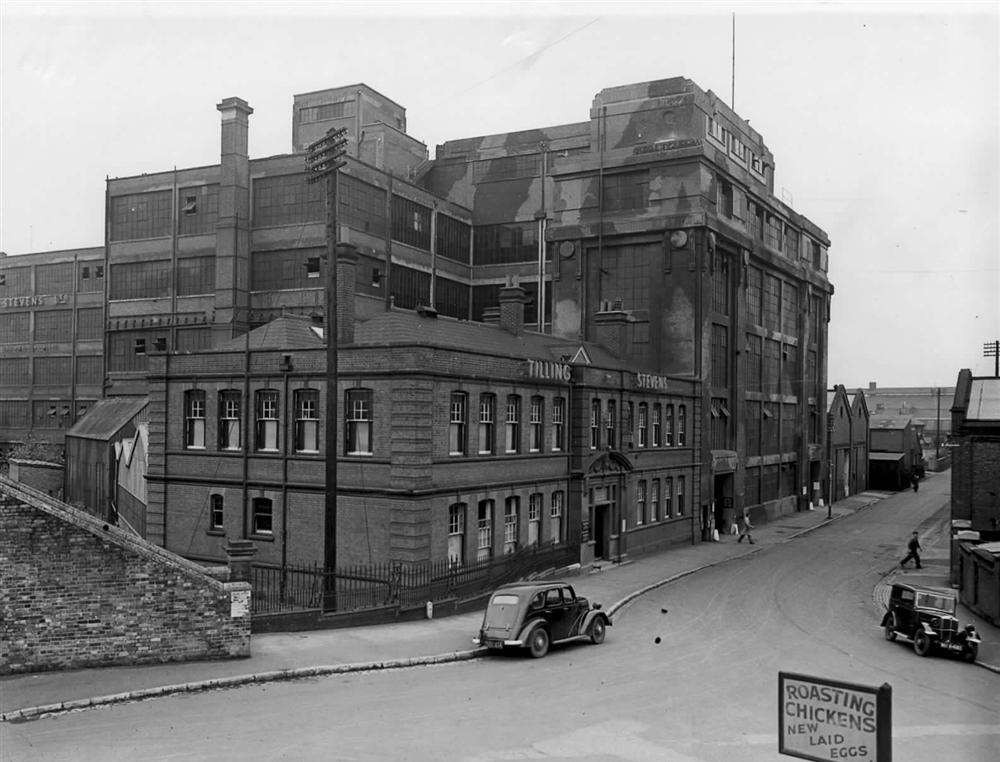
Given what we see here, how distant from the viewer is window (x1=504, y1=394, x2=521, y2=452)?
108 ft

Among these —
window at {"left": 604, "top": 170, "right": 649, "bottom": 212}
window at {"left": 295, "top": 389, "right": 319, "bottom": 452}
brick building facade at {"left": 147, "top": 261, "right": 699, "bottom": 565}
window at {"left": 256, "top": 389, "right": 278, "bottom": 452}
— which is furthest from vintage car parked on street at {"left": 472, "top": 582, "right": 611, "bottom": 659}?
window at {"left": 604, "top": 170, "right": 649, "bottom": 212}

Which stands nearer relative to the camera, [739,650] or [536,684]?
[536,684]

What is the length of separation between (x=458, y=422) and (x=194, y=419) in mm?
10297

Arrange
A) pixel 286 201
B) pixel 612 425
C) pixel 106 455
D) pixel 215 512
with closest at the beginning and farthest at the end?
pixel 215 512 → pixel 612 425 → pixel 106 455 → pixel 286 201

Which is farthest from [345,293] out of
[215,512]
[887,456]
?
[887,456]

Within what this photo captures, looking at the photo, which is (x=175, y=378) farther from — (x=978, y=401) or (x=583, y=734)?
(x=978, y=401)

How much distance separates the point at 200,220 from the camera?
193 feet

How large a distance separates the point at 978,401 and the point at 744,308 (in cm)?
1999

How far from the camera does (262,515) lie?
3173 centimetres

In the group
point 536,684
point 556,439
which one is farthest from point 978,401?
point 536,684

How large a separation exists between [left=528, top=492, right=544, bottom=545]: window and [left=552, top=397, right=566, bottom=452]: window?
2.15 meters

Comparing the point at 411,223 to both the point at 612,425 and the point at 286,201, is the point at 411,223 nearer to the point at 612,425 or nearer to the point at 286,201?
the point at 286,201

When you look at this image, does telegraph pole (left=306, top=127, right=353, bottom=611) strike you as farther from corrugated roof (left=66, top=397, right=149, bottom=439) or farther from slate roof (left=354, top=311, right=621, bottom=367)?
corrugated roof (left=66, top=397, right=149, bottom=439)

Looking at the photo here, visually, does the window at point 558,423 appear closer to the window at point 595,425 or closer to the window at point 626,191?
the window at point 595,425
